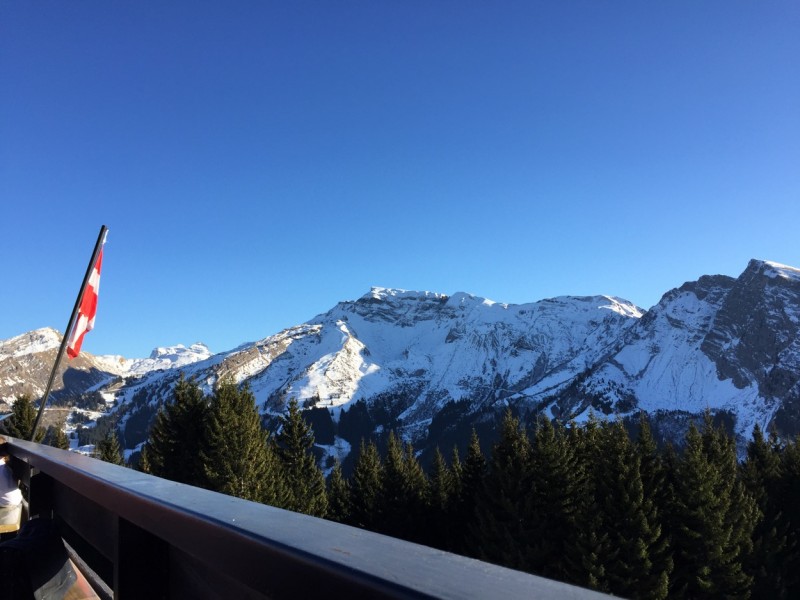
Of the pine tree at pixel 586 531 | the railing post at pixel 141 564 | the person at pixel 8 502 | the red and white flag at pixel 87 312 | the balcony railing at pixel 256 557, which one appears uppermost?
the red and white flag at pixel 87 312

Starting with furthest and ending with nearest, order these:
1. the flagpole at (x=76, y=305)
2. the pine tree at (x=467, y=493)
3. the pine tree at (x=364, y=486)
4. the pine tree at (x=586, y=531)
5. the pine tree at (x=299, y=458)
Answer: the pine tree at (x=364, y=486), the pine tree at (x=299, y=458), the pine tree at (x=467, y=493), the pine tree at (x=586, y=531), the flagpole at (x=76, y=305)

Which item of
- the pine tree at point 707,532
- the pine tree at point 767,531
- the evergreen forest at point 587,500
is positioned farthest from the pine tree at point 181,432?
the pine tree at point 767,531

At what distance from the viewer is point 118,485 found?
2.02 metres

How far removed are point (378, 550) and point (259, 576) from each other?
0.31 metres

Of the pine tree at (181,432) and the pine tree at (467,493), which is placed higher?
the pine tree at (181,432)

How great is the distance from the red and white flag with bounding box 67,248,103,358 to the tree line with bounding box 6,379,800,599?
1716 cm

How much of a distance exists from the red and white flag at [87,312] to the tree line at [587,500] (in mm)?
17157

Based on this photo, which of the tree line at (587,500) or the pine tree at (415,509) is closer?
the tree line at (587,500)

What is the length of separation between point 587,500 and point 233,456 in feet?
55.5

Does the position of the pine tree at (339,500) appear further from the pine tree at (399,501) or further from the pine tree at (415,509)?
the pine tree at (415,509)

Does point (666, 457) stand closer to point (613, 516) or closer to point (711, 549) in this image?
point (711, 549)

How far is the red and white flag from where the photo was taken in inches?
360

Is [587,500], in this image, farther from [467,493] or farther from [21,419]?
[21,419]

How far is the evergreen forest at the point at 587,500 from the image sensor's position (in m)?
23.1
